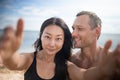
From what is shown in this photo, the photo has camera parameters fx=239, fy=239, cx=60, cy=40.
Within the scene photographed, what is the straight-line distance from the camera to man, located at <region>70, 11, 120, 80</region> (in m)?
1.00

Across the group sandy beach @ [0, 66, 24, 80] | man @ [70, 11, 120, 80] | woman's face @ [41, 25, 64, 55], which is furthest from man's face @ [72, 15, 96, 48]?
sandy beach @ [0, 66, 24, 80]

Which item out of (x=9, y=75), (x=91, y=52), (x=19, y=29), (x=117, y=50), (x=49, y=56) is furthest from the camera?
(x=9, y=75)

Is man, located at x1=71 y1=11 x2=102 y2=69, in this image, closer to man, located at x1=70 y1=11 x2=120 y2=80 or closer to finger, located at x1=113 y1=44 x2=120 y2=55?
man, located at x1=70 y1=11 x2=120 y2=80

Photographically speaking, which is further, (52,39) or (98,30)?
(98,30)

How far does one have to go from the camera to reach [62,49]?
37.9 inches

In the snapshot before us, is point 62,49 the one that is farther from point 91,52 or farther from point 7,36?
point 7,36

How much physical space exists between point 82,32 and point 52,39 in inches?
7.3

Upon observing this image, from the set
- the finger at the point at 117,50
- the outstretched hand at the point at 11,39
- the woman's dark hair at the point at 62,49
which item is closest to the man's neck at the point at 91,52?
the woman's dark hair at the point at 62,49

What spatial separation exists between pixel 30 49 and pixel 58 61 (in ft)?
0.42

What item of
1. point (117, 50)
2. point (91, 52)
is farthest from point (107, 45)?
point (91, 52)

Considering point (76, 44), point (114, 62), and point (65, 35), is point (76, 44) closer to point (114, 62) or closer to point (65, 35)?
point (65, 35)

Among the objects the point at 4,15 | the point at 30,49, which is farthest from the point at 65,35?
the point at 4,15

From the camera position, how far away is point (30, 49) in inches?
39.1

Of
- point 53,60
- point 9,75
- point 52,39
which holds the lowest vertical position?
point 9,75
